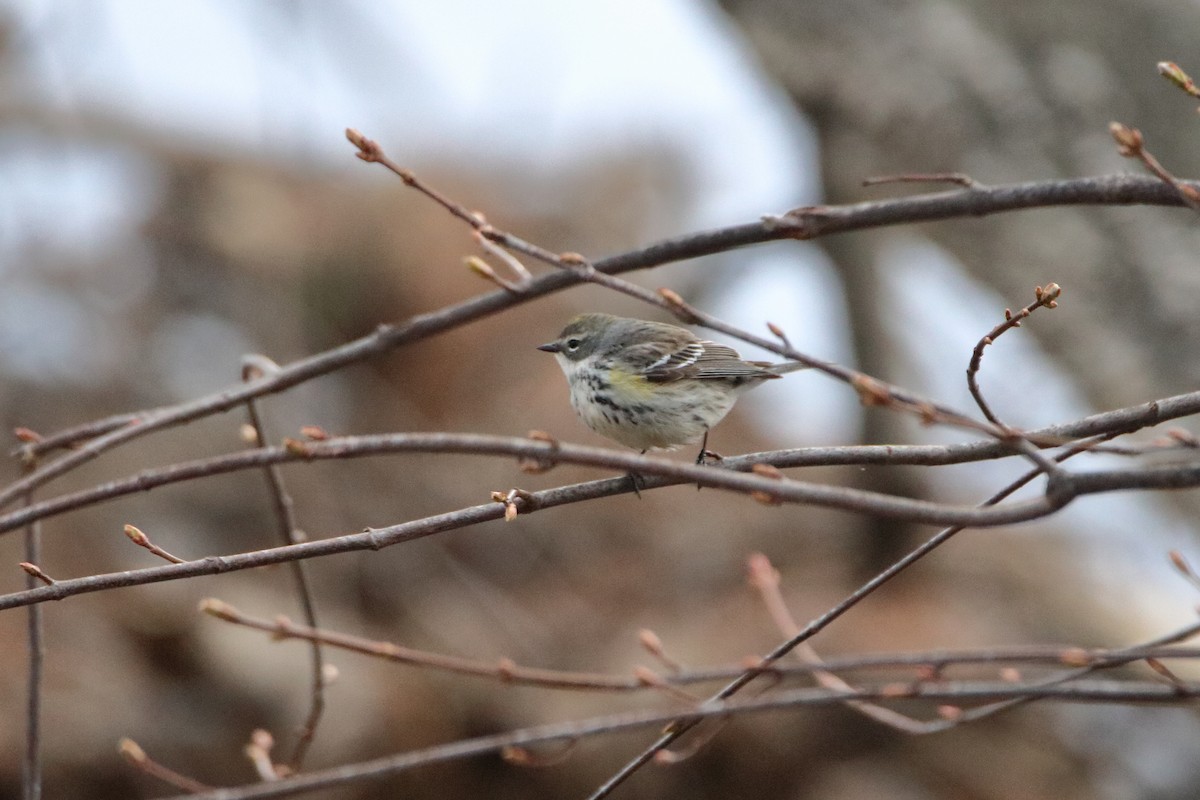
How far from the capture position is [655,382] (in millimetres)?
3883

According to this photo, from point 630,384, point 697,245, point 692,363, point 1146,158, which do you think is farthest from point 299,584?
point 1146,158

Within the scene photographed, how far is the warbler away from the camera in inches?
147

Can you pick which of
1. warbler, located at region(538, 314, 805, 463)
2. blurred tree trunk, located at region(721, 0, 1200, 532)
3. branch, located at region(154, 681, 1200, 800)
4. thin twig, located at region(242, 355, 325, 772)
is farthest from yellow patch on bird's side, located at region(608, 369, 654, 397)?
blurred tree trunk, located at region(721, 0, 1200, 532)

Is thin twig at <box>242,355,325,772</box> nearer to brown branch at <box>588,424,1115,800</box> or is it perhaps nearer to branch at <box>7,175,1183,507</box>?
branch at <box>7,175,1183,507</box>

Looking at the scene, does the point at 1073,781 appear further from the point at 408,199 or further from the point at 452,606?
the point at 408,199

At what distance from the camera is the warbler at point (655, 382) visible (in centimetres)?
373

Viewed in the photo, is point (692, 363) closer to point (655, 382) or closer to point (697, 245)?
point (655, 382)

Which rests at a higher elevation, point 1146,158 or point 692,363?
point 692,363

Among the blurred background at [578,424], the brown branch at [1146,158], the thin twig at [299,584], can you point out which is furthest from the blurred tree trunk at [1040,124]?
the thin twig at [299,584]

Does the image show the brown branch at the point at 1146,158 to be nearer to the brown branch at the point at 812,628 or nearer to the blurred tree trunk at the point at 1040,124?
the brown branch at the point at 812,628

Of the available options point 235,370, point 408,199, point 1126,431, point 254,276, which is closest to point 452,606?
Answer: point 235,370

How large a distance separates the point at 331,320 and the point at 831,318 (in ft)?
11.5

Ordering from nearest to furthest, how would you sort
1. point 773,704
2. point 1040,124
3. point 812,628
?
1. point 773,704
2. point 812,628
3. point 1040,124

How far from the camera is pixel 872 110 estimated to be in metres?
5.78
